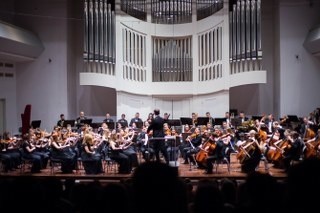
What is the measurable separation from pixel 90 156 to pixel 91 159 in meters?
0.10

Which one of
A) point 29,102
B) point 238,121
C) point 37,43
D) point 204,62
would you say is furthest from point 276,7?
point 29,102

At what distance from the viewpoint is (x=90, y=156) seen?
9.65 metres

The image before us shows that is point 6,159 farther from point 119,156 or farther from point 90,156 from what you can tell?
Answer: point 119,156

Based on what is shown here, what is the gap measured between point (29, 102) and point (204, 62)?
7679 millimetres

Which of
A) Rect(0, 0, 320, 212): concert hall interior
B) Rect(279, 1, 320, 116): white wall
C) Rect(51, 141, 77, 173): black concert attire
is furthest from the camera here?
Rect(279, 1, 320, 116): white wall

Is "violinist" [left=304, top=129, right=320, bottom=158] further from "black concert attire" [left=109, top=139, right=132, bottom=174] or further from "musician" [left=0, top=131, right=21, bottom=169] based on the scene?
"musician" [left=0, top=131, right=21, bottom=169]

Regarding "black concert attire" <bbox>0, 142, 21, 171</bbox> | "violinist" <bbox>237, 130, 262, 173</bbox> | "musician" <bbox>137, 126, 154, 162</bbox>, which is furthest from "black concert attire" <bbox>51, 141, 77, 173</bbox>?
"violinist" <bbox>237, 130, 262, 173</bbox>

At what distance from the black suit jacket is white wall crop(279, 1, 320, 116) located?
764cm

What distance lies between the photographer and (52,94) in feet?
54.1

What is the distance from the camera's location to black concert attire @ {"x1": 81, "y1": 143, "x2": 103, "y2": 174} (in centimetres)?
960

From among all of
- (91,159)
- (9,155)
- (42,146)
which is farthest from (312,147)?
(9,155)

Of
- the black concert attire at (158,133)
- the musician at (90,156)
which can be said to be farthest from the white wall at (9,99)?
the black concert attire at (158,133)

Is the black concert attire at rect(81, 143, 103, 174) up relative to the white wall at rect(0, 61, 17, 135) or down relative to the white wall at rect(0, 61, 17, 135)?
down

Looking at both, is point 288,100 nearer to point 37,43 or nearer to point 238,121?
point 238,121
